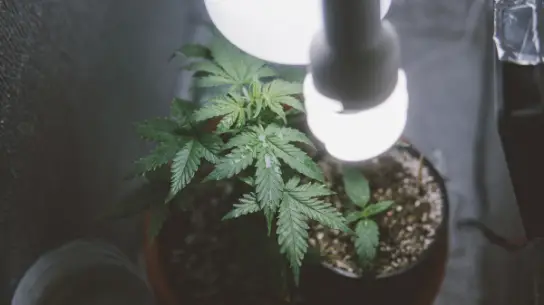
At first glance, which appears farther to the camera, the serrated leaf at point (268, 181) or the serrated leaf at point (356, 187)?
the serrated leaf at point (356, 187)

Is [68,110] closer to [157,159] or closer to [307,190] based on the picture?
[157,159]

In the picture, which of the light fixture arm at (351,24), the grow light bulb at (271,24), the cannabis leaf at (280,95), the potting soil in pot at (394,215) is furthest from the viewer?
the potting soil in pot at (394,215)

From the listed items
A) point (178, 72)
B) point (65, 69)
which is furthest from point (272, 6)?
point (178, 72)

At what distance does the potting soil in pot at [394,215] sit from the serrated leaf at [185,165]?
0.23 m

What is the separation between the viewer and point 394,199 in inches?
39.6

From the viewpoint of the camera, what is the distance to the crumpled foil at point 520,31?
3.31ft

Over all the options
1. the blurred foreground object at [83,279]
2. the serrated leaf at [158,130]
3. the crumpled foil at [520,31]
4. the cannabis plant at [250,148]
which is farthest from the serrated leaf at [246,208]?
the crumpled foil at [520,31]

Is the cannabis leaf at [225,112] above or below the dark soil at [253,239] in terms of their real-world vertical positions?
above

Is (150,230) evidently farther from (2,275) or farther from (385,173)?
(385,173)

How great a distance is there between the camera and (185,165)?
0.80 m

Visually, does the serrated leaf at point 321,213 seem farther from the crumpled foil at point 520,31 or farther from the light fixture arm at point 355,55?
the crumpled foil at point 520,31

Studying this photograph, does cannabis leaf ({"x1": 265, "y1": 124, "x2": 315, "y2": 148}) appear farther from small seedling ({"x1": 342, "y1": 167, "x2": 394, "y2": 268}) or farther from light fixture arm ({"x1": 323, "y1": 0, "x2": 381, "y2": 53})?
light fixture arm ({"x1": 323, "y1": 0, "x2": 381, "y2": 53})

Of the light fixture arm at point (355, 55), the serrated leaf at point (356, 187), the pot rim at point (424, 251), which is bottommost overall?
the pot rim at point (424, 251)

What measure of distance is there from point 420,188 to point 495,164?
262mm
